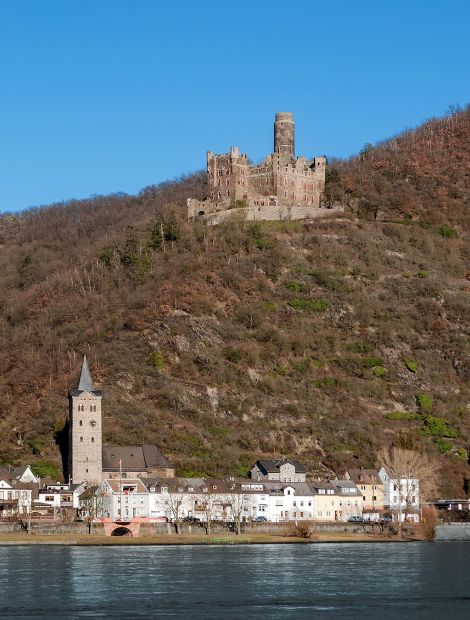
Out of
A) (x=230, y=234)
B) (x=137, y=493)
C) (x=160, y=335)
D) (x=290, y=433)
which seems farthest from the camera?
(x=230, y=234)

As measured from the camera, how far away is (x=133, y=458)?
412 feet

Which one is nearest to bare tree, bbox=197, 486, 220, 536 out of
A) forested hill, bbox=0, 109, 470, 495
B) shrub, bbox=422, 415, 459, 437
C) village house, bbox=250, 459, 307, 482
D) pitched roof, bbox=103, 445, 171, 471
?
forested hill, bbox=0, 109, 470, 495

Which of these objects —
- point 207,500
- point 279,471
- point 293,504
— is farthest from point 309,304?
point 207,500

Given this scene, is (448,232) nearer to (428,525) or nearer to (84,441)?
(84,441)

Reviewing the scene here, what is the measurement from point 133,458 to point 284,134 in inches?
2488

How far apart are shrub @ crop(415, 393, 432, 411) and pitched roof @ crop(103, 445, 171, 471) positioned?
28.0m

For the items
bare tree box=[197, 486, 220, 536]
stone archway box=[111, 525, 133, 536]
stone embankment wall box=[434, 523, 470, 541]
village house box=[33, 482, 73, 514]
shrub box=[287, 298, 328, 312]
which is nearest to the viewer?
stone archway box=[111, 525, 133, 536]

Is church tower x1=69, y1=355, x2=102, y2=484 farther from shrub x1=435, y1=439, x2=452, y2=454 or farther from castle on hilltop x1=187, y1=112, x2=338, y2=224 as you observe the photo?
castle on hilltop x1=187, y1=112, x2=338, y2=224

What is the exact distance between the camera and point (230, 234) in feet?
521

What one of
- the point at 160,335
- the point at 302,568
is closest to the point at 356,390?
the point at 160,335

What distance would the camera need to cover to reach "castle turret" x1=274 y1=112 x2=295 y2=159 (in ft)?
575

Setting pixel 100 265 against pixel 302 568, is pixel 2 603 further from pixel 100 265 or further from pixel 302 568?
pixel 100 265

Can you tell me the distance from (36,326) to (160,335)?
16.1m

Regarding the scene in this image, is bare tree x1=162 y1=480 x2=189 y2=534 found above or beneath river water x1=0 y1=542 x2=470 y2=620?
above
